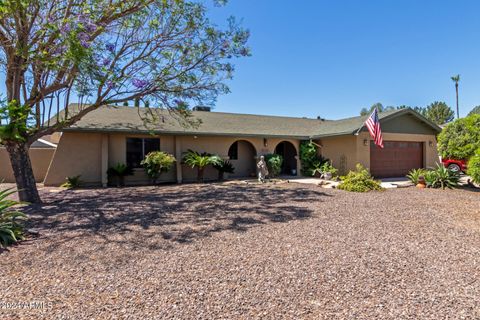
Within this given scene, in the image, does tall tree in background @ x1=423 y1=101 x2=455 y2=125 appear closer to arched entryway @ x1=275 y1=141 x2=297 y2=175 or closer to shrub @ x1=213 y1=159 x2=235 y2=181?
arched entryway @ x1=275 y1=141 x2=297 y2=175

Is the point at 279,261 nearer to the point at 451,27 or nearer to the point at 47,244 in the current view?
the point at 47,244

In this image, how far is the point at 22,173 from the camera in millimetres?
8062

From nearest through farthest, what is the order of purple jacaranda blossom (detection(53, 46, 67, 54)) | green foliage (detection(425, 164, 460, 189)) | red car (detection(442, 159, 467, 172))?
purple jacaranda blossom (detection(53, 46, 67, 54)) → green foliage (detection(425, 164, 460, 189)) → red car (detection(442, 159, 467, 172))

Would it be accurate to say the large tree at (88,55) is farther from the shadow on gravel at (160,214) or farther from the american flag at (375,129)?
the american flag at (375,129)

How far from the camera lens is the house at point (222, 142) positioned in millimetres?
12250

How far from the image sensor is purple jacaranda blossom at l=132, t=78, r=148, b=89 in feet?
31.9

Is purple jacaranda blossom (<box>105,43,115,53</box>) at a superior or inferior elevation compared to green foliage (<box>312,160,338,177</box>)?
superior

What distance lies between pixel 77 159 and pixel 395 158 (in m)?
16.6

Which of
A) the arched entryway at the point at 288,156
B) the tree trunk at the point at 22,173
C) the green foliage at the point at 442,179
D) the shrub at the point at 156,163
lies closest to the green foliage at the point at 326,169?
the arched entryway at the point at 288,156

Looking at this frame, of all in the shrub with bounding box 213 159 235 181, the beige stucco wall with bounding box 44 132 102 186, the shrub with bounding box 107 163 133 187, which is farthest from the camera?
the shrub with bounding box 213 159 235 181

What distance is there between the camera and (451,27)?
443 inches

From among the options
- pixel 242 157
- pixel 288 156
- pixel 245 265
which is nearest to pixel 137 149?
pixel 242 157

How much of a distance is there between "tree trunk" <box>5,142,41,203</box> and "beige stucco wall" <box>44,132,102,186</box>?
406cm

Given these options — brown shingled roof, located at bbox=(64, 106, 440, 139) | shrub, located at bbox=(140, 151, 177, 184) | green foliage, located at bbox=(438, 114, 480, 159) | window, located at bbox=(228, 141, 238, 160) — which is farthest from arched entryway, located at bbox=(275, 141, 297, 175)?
shrub, located at bbox=(140, 151, 177, 184)
